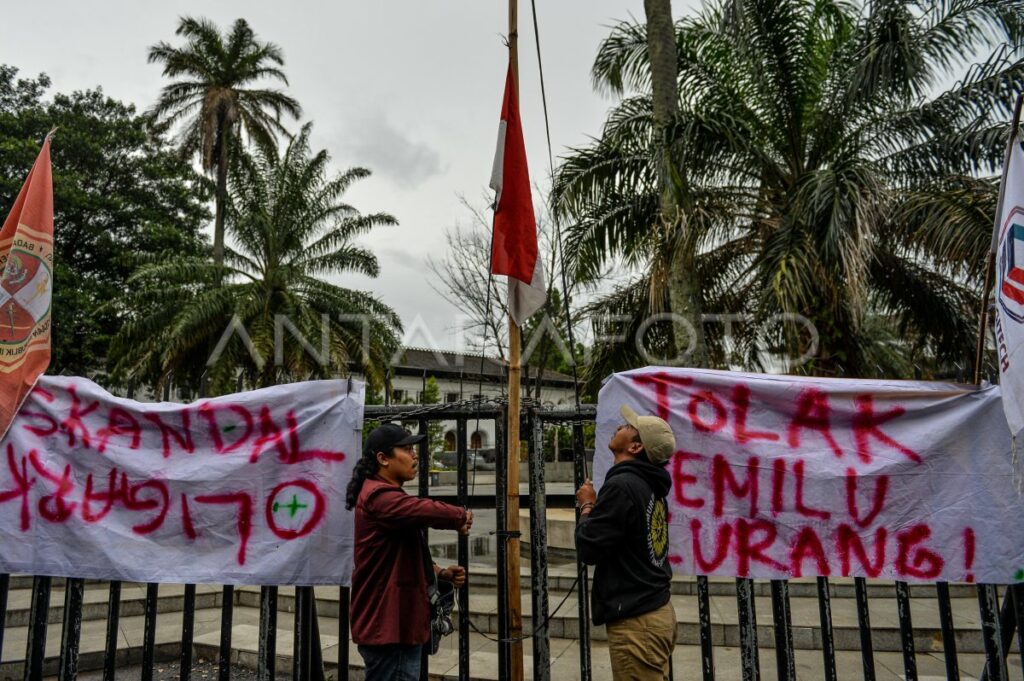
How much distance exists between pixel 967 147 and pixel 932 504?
7.28m

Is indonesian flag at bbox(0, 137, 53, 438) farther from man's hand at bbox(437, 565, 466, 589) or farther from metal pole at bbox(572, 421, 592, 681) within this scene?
metal pole at bbox(572, 421, 592, 681)

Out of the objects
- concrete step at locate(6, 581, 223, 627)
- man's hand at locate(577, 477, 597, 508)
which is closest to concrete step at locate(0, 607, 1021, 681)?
concrete step at locate(6, 581, 223, 627)

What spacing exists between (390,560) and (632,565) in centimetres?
104

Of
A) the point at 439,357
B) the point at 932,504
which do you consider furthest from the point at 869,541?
the point at 439,357

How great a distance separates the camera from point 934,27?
29.1ft

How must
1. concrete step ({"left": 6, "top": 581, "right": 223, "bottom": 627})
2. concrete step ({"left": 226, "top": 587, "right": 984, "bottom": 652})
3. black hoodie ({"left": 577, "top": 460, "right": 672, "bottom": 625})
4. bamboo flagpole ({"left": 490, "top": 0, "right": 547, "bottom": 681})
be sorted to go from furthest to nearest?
concrete step ({"left": 6, "top": 581, "right": 223, "bottom": 627})
concrete step ({"left": 226, "top": 587, "right": 984, "bottom": 652})
bamboo flagpole ({"left": 490, "top": 0, "right": 547, "bottom": 681})
black hoodie ({"left": 577, "top": 460, "right": 672, "bottom": 625})

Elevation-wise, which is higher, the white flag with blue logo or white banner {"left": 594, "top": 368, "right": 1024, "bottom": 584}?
the white flag with blue logo

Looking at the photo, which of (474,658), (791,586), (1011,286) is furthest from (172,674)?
(1011,286)

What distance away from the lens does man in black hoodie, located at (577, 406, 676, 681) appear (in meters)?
2.93

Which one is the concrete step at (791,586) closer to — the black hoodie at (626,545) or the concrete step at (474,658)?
the concrete step at (474,658)

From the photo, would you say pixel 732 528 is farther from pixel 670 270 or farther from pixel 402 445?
pixel 670 270

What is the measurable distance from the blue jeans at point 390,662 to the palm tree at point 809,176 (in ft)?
17.9

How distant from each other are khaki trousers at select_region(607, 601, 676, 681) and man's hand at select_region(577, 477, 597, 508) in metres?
0.53

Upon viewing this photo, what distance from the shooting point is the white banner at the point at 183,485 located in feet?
12.1
